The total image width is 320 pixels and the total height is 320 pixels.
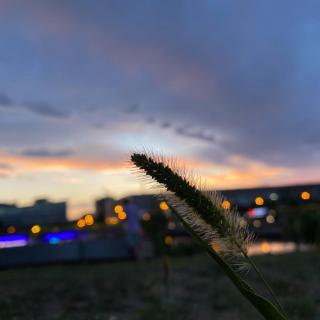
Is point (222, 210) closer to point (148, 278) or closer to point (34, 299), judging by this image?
point (34, 299)

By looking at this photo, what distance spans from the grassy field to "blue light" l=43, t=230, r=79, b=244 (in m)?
9.51

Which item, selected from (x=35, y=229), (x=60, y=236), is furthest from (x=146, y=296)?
(x=60, y=236)

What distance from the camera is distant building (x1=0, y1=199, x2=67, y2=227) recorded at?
20.0 meters

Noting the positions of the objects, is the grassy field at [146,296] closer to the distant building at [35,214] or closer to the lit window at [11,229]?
the lit window at [11,229]

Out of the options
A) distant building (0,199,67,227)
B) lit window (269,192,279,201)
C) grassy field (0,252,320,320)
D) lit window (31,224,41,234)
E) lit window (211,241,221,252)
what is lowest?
grassy field (0,252,320,320)

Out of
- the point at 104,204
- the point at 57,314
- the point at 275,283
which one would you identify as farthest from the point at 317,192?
the point at 57,314

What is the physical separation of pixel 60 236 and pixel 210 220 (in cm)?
1909

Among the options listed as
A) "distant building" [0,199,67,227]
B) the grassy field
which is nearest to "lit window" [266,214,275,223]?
"distant building" [0,199,67,227]

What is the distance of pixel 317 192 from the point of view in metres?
51.5

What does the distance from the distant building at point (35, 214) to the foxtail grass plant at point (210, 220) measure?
18735mm

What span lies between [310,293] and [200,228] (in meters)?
6.93

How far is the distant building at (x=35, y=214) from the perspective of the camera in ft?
65.7

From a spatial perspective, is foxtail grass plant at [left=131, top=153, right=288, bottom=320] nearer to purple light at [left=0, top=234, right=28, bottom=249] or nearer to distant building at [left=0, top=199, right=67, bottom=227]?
purple light at [left=0, top=234, right=28, bottom=249]

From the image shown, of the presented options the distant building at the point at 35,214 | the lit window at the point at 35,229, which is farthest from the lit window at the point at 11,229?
the lit window at the point at 35,229
